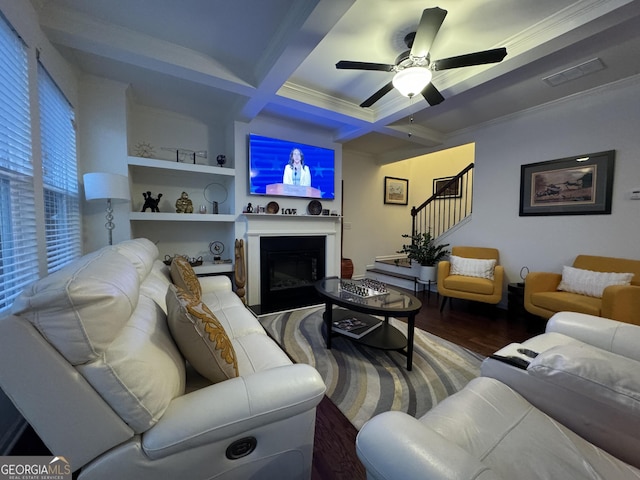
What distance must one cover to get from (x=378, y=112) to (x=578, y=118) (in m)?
2.21

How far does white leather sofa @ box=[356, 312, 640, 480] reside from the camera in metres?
0.63

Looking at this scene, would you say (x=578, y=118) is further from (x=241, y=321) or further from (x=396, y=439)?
(x=241, y=321)

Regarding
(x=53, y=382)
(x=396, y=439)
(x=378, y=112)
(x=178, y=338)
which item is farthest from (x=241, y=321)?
(x=378, y=112)

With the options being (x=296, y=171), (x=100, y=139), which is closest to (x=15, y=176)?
(x=100, y=139)

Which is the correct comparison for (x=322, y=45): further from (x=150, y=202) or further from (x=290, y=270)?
(x=290, y=270)

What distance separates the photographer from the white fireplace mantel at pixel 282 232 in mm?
3291

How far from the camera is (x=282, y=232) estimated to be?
349 centimetres

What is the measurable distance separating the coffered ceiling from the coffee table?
1.96 meters

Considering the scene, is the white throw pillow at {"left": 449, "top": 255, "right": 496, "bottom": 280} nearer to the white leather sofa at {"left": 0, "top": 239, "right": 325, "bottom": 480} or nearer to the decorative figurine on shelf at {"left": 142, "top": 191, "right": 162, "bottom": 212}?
the white leather sofa at {"left": 0, "top": 239, "right": 325, "bottom": 480}

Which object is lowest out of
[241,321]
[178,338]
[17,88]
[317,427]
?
[317,427]

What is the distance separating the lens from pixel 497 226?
3.50m

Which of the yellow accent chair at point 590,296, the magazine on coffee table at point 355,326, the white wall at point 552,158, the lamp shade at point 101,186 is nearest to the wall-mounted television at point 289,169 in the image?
the lamp shade at point 101,186

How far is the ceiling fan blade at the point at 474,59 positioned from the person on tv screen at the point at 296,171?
206 centimetres

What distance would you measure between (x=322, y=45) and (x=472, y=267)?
308 centimetres
